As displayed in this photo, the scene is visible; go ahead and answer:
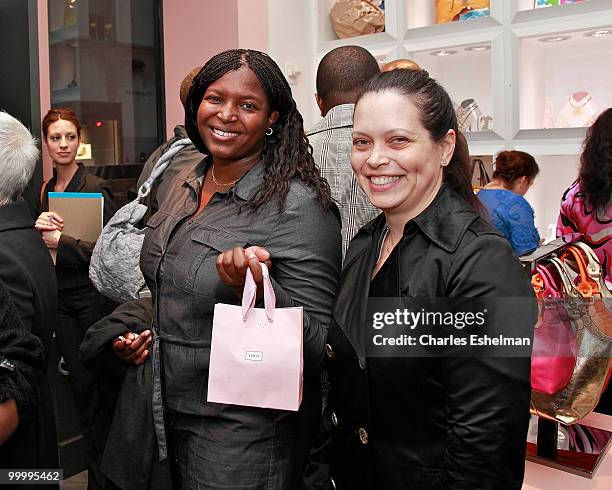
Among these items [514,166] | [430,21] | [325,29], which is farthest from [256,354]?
[325,29]

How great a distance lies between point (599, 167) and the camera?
267 centimetres

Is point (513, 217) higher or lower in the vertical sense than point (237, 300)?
higher

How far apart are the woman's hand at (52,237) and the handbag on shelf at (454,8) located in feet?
7.81

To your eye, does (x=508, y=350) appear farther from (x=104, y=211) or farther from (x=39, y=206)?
(x=39, y=206)

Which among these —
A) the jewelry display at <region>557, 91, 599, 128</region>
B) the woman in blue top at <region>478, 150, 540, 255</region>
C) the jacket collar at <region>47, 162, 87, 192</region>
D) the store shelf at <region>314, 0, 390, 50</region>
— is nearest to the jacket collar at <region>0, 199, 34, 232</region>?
the jacket collar at <region>47, 162, 87, 192</region>

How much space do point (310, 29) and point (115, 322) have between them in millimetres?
2999

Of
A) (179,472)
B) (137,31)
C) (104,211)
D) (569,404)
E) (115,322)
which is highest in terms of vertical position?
(137,31)

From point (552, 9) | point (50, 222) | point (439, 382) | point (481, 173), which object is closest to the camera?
point (439, 382)

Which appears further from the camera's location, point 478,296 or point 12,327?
point 12,327

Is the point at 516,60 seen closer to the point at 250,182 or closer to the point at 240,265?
the point at 250,182

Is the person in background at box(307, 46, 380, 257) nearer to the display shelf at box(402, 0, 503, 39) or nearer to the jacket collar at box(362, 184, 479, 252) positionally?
the jacket collar at box(362, 184, 479, 252)

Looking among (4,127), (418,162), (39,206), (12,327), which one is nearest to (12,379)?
(12,327)

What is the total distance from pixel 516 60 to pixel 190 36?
Result: 1832 millimetres

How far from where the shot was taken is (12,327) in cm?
132
